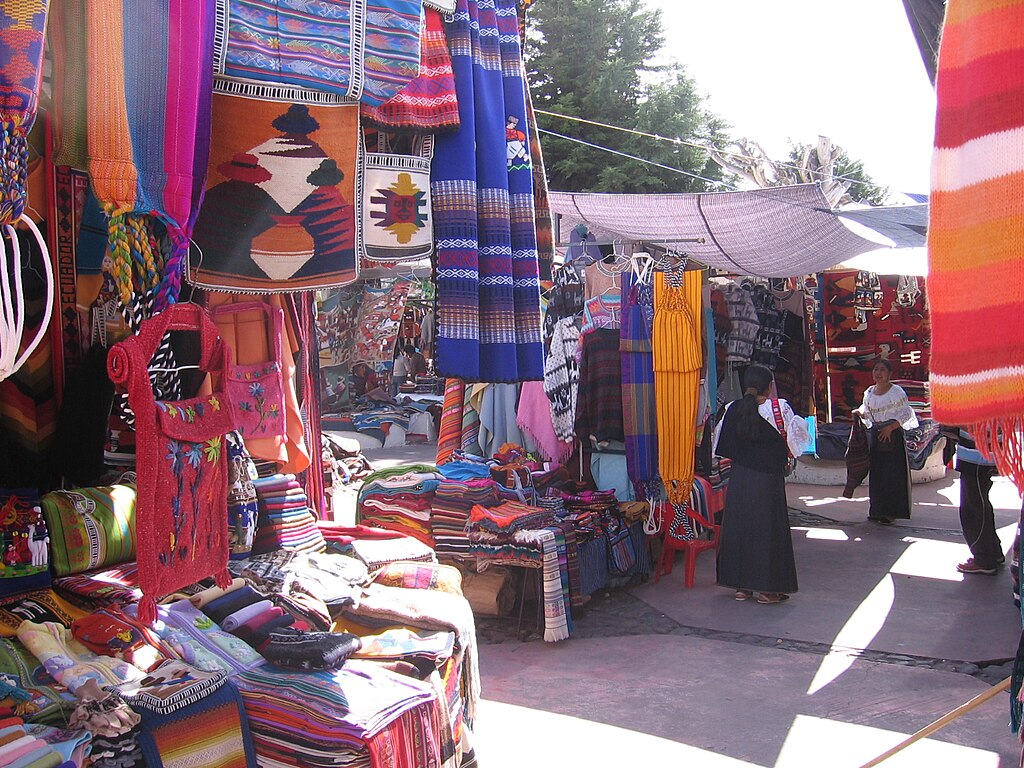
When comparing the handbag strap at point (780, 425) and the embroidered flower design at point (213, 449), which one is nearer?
the embroidered flower design at point (213, 449)

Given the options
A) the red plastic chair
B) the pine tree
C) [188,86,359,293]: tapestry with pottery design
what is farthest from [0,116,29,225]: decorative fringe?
the pine tree

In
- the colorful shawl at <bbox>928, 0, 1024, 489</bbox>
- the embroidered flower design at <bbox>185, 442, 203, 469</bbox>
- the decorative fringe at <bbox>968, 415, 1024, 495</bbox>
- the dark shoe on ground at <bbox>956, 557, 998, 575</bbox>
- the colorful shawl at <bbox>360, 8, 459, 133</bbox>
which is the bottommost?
the dark shoe on ground at <bbox>956, 557, 998, 575</bbox>

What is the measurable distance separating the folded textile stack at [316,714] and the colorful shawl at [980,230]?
171cm

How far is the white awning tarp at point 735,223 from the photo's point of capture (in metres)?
Answer: 6.27

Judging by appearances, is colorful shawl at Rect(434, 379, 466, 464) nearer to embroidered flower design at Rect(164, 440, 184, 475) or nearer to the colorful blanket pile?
the colorful blanket pile

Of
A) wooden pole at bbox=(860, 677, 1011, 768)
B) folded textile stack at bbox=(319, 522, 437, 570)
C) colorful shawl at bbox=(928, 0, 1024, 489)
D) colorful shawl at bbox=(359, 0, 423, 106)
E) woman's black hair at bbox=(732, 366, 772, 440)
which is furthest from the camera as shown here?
woman's black hair at bbox=(732, 366, 772, 440)

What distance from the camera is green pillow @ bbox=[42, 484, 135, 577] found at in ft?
8.43

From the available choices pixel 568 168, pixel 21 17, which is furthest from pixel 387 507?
pixel 568 168

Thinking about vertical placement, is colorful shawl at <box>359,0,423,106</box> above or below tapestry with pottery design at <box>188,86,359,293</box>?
above

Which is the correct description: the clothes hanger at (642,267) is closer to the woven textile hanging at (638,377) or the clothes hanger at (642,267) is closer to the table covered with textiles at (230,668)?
the woven textile hanging at (638,377)

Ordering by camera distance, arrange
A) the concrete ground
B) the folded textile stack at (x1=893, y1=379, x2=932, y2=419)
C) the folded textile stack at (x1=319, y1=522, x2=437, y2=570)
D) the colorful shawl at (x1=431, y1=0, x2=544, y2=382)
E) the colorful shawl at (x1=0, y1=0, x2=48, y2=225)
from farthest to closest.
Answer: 1. the folded textile stack at (x1=893, y1=379, x2=932, y2=419)
2. the concrete ground
3. the folded textile stack at (x1=319, y1=522, x2=437, y2=570)
4. the colorful shawl at (x1=431, y1=0, x2=544, y2=382)
5. the colorful shawl at (x1=0, y1=0, x2=48, y2=225)

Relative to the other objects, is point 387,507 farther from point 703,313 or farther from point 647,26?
point 647,26

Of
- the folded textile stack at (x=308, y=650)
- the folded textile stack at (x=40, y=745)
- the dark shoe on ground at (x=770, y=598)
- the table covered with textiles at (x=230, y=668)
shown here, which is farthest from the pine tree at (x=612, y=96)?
the folded textile stack at (x=40, y=745)

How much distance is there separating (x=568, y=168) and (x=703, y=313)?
1273 cm
